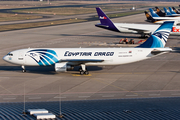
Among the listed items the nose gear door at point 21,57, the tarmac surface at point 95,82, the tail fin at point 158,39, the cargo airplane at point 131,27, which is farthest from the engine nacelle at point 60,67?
the cargo airplane at point 131,27

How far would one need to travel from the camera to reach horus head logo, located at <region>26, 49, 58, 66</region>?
4588 centimetres

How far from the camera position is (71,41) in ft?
276

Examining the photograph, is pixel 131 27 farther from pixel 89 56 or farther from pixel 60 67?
pixel 60 67

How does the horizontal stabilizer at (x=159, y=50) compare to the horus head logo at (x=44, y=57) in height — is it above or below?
above

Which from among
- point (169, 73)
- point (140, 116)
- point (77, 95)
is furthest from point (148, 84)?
point (140, 116)

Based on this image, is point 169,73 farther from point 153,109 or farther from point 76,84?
point 153,109

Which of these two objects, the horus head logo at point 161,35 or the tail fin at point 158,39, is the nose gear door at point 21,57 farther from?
the horus head logo at point 161,35

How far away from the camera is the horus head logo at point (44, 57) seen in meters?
45.9

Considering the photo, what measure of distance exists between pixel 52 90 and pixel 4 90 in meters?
6.66

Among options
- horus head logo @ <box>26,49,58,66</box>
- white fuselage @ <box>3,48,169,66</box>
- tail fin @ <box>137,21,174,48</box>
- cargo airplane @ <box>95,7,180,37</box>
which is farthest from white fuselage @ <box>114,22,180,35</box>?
horus head logo @ <box>26,49,58,66</box>

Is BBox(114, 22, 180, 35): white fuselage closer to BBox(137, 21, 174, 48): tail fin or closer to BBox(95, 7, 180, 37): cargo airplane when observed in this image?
BBox(95, 7, 180, 37): cargo airplane

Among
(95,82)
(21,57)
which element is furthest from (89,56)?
(21,57)

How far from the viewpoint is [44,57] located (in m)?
46.1

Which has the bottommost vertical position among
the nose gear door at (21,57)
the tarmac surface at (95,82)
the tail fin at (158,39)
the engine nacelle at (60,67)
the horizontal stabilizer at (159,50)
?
the tarmac surface at (95,82)
